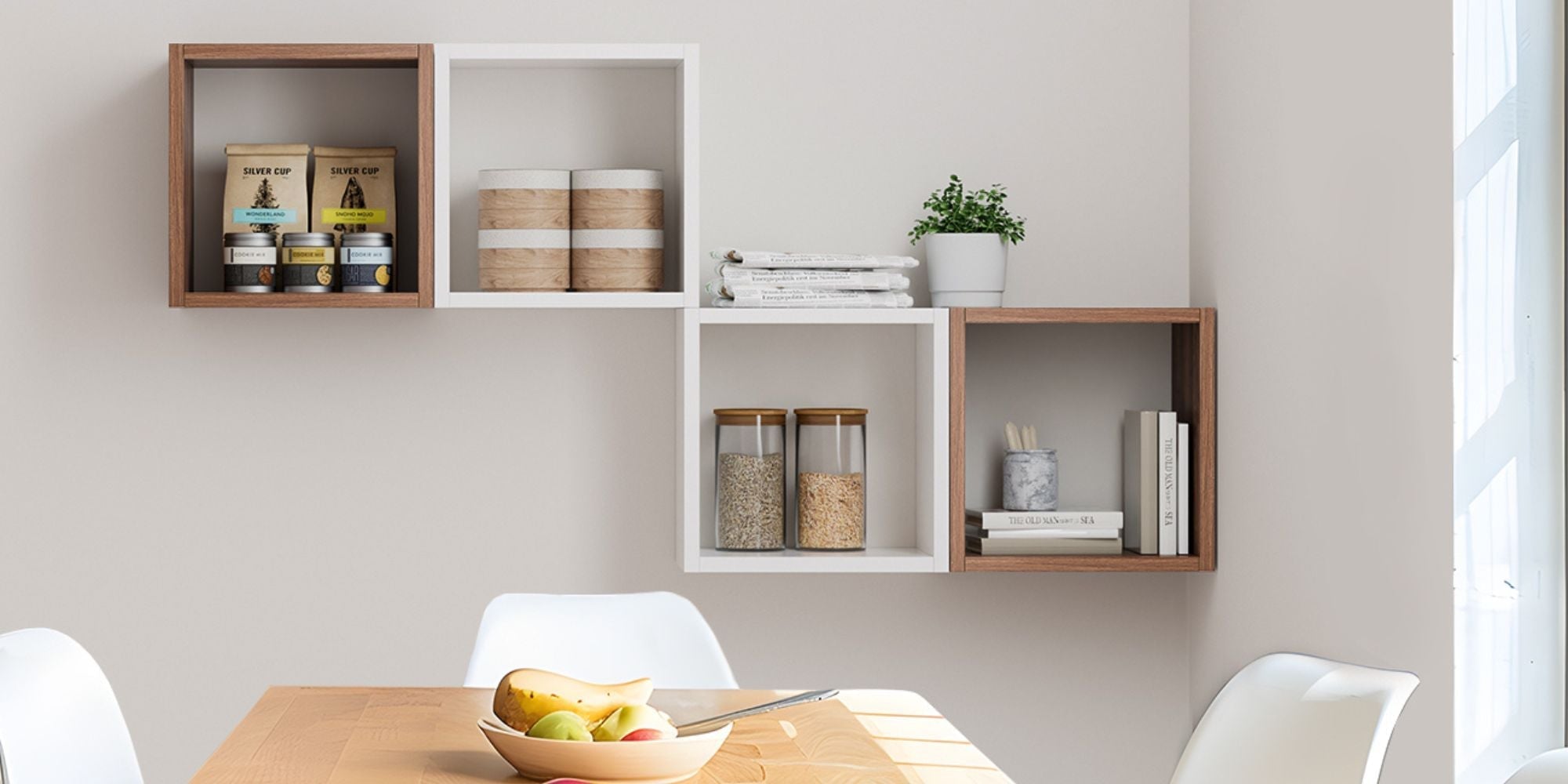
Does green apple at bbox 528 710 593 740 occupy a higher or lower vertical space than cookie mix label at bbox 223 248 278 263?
lower

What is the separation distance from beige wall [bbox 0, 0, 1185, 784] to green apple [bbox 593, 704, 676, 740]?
1.50 metres

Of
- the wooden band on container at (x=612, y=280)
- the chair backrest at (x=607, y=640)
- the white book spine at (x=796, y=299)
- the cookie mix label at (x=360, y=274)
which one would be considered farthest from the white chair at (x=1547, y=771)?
the cookie mix label at (x=360, y=274)

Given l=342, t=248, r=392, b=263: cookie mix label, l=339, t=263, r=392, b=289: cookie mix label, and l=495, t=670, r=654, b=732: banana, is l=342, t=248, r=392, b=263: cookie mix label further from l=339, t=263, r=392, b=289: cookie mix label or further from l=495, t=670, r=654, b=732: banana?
l=495, t=670, r=654, b=732: banana

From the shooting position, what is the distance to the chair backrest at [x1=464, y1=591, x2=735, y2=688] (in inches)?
90.5

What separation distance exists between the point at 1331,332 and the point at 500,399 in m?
1.54

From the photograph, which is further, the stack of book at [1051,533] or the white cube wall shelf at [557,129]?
the white cube wall shelf at [557,129]

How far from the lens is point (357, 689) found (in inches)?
73.8

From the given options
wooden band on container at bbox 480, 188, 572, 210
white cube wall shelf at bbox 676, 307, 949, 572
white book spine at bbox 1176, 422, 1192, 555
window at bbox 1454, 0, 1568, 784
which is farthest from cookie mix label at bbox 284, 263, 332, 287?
window at bbox 1454, 0, 1568, 784

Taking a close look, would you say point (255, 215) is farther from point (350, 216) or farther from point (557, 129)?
point (557, 129)

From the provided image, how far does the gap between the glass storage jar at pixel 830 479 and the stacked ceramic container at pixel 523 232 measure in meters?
0.55

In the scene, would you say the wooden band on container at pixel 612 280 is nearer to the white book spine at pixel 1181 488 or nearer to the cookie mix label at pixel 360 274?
the cookie mix label at pixel 360 274

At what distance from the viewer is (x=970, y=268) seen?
2.76 m

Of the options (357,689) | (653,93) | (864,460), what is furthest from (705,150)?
(357,689)

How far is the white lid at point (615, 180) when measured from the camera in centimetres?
271
